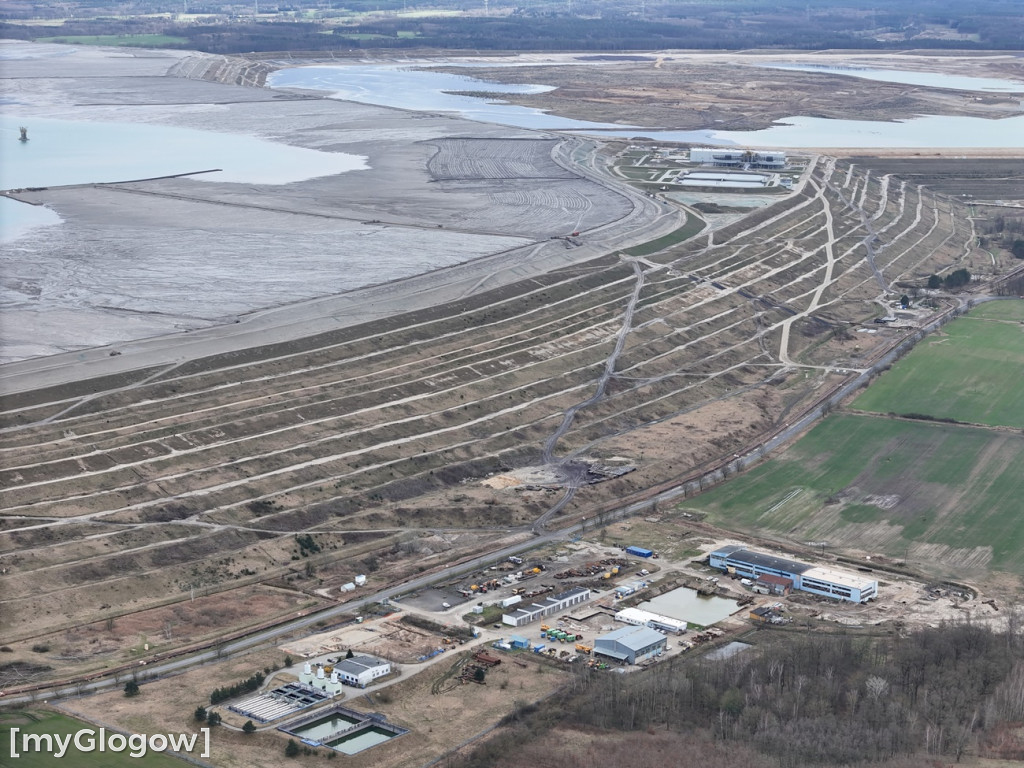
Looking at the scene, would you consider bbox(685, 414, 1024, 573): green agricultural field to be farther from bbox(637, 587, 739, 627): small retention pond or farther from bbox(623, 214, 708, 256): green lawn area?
bbox(623, 214, 708, 256): green lawn area

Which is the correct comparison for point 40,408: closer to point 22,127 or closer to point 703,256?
point 703,256

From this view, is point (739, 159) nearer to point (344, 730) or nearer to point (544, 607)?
Answer: point (544, 607)

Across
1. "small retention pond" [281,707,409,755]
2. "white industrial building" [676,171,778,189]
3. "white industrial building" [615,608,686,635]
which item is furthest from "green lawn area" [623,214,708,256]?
"small retention pond" [281,707,409,755]

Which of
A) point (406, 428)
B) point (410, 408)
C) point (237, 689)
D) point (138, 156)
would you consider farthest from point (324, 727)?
point (138, 156)

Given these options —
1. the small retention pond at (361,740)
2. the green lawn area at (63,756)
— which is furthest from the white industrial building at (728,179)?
the green lawn area at (63,756)

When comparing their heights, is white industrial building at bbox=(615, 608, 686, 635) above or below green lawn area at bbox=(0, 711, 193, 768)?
below
